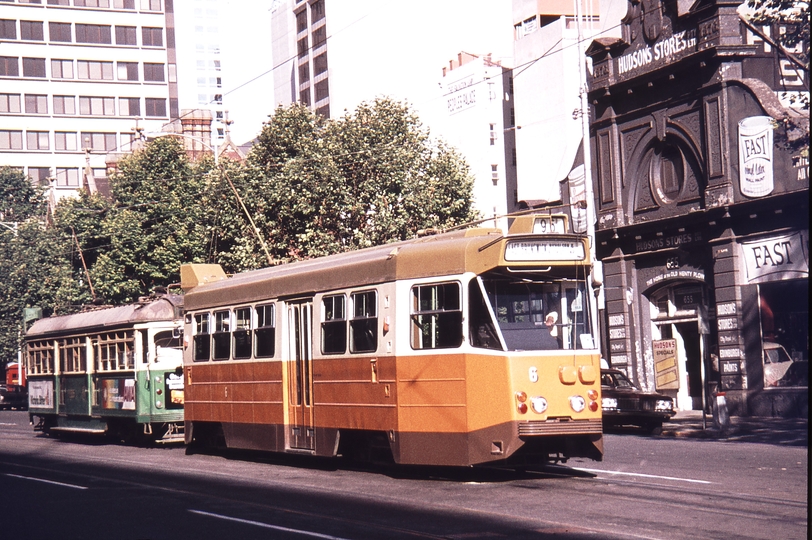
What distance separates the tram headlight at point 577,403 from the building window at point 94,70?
288 ft

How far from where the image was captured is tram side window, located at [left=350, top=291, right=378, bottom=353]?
15.7 m

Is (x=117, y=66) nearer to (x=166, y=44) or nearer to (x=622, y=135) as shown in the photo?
(x=166, y=44)

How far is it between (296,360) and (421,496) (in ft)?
15.6

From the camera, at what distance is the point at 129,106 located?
96625 mm

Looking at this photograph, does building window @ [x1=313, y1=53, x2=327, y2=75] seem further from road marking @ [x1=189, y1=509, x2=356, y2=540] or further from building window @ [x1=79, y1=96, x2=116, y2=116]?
road marking @ [x1=189, y1=509, x2=356, y2=540]

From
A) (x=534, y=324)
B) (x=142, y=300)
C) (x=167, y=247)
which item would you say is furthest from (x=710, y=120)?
(x=167, y=247)

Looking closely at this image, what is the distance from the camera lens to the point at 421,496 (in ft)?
43.7

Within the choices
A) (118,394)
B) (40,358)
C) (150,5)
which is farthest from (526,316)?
(150,5)

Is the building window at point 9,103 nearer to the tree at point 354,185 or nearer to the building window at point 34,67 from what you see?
the building window at point 34,67

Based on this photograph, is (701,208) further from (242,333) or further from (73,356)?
(73,356)

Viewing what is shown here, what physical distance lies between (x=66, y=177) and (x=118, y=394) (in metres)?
73.6

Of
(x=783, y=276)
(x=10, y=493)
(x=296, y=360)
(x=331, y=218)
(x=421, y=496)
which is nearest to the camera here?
(x=421, y=496)

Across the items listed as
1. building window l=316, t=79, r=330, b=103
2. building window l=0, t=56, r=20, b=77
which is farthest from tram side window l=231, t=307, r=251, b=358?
building window l=0, t=56, r=20, b=77

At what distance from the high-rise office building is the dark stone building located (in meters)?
65.4
